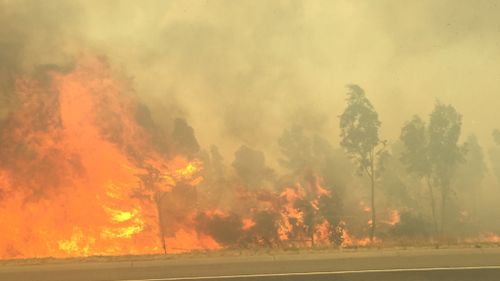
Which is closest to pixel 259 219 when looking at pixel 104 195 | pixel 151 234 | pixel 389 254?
pixel 151 234

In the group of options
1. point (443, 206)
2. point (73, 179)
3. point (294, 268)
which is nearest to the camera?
point (294, 268)

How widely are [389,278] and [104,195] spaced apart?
26562mm

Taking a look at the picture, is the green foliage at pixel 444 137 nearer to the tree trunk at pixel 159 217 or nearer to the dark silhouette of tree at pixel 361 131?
the dark silhouette of tree at pixel 361 131

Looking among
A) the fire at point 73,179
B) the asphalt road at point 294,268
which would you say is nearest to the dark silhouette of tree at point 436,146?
the fire at point 73,179

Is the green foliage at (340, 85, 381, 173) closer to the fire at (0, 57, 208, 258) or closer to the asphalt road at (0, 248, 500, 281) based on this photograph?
the fire at (0, 57, 208, 258)

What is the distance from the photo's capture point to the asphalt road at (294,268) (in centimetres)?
877

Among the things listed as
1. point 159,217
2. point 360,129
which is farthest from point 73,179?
point 360,129

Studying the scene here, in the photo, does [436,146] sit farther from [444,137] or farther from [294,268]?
[294,268]

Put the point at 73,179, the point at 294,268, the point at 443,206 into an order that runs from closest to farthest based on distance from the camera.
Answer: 1. the point at 294,268
2. the point at 73,179
3. the point at 443,206

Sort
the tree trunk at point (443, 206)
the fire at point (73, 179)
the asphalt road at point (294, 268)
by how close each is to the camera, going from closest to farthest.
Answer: the asphalt road at point (294, 268)
the fire at point (73, 179)
the tree trunk at point (443, 206)

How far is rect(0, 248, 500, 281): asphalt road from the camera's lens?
8.77m

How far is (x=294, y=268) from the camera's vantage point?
941 cm

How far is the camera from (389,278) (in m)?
8.47

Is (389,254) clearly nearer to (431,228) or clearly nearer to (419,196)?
(431,228)
